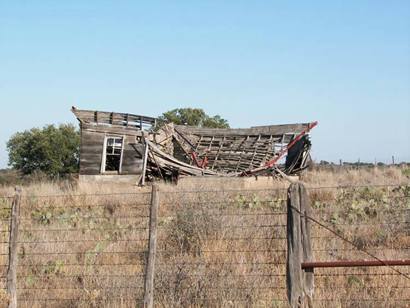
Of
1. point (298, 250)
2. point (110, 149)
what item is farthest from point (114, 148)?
point (298, 250)

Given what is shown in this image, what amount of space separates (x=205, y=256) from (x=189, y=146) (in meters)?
17.1

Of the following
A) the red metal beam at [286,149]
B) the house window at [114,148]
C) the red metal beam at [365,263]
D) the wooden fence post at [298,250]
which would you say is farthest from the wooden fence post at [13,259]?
the house window at [114,148]

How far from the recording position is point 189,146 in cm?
2505

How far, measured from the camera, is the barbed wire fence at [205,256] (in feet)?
21.6

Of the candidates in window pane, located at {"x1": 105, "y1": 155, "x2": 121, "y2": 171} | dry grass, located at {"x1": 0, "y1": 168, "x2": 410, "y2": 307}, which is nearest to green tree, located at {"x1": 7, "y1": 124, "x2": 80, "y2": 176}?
window pane, located at {"x1": 105, "y1": 155, "x2": 121, "y2": 171}

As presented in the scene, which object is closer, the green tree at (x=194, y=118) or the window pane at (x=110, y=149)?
the window pane at (x=110, y=149)

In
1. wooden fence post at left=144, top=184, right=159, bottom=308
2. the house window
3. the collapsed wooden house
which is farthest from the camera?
the house window

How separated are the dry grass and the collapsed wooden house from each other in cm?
1195

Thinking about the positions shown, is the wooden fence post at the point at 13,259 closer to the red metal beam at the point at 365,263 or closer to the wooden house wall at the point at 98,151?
the red metal beam at the point at 365,263

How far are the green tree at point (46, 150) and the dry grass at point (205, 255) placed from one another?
26392 mm

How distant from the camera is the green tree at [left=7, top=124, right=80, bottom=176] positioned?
3831 centimetres

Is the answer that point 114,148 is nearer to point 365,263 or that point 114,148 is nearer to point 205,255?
point 205,255

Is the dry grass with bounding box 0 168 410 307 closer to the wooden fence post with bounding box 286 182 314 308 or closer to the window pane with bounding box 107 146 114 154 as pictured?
the wooden fence post with bounding box 286 182 314 308

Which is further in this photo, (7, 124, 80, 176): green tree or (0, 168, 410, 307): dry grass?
(7, 124, 80, 176): green tree
